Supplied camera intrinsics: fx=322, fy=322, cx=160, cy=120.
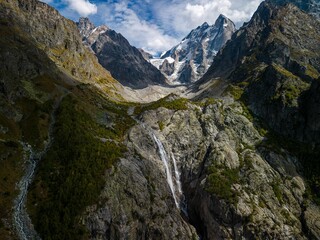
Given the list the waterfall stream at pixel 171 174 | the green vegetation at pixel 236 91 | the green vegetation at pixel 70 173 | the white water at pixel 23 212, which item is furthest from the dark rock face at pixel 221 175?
the green vegetation at pixel 236 91

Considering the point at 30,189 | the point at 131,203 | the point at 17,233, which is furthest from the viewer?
the point at 131,203

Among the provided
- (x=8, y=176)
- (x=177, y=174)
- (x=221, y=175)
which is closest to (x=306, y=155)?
(x=221, y=175)

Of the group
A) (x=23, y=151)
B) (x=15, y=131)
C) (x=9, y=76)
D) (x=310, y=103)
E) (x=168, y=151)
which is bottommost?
(x=23, y=151)

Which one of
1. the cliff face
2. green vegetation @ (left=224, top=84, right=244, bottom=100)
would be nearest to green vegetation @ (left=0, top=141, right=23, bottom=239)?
the cliff face

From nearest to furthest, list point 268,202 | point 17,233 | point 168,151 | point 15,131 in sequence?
point 17,233 < point 15,131 < point 268,202 < point 168,151

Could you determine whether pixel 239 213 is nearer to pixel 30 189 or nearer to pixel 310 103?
pixel 30 189

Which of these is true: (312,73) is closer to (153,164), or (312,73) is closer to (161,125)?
(161,125)

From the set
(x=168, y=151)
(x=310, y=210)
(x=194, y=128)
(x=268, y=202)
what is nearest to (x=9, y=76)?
(x=168, y=151)
